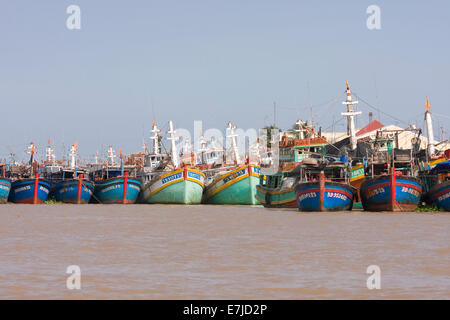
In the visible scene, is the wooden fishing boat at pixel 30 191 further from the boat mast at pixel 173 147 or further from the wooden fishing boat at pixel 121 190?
the boat mast at pixel 173 147

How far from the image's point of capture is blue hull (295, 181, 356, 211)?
37.5m

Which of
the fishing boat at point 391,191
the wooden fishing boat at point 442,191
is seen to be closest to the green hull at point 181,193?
the fishing boat at point 391,191

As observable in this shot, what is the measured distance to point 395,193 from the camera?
122 feet

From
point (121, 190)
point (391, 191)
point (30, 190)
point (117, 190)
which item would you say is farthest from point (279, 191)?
point (30, 190)

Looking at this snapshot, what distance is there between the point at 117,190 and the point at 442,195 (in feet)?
109

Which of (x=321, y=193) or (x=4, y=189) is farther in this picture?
(x=4, y=189)

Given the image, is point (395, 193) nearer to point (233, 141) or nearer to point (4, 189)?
point (233, 141)

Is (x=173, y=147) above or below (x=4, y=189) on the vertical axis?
above

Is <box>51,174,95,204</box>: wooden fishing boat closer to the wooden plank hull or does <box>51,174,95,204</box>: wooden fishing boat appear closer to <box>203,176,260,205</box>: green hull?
the wooden plank hull

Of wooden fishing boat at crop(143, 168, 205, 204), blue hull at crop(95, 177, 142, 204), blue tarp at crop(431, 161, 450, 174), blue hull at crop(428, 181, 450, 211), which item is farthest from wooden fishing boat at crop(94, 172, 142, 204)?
blue hull at crop(428, 181, 450, 211)

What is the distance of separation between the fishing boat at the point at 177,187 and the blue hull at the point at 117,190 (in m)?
1.31

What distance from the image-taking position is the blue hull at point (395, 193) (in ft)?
122
